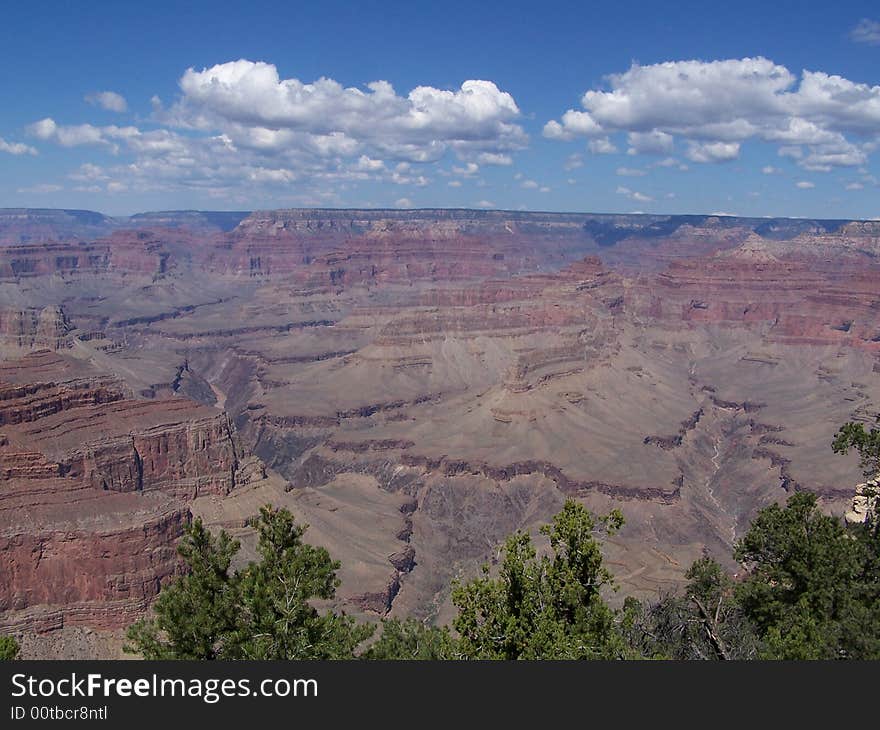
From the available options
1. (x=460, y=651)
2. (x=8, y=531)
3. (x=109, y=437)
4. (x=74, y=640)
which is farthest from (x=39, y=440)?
(x=460, y=651)

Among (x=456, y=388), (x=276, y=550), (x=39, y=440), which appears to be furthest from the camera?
(x=456, y=388)

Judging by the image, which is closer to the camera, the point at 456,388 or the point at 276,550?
the point at 276,550

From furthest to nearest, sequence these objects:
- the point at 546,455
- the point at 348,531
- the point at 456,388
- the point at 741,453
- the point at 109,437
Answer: the point at 456,388, the point at 741,453, the point at 546,455, the point at 348,531, the point at 109,437

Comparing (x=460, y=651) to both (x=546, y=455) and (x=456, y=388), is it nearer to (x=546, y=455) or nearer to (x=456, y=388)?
(x=546, y=455)

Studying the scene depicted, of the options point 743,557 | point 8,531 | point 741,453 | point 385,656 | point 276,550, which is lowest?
point 741,453

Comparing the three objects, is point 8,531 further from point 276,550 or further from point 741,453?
point 741,453

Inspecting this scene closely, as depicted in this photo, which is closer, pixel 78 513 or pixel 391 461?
pixel 78 513

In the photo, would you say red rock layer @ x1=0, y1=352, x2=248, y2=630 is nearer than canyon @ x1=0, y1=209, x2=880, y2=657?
Yes

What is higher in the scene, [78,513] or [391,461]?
[78,513]

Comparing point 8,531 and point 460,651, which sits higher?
point 460,651

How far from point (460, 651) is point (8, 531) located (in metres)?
46.9

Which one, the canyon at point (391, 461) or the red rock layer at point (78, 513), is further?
the canyon at point (391, 461)

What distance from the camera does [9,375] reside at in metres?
103

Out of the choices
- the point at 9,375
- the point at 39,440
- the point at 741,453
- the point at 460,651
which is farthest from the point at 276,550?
the point at 741,453
